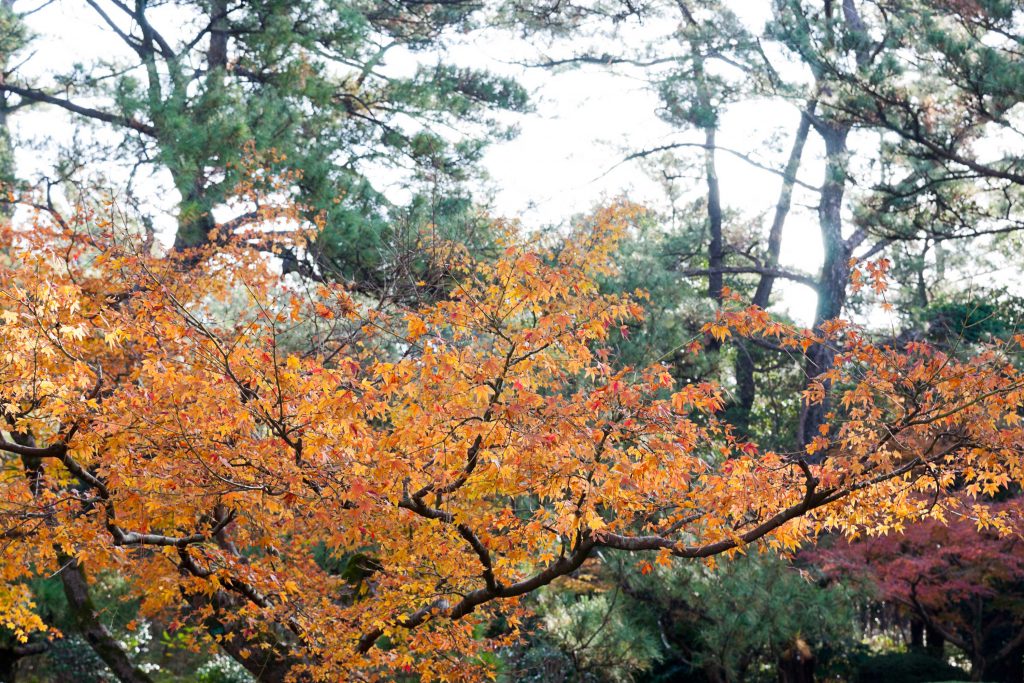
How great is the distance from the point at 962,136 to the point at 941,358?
575 cm

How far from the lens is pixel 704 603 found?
9625 mm

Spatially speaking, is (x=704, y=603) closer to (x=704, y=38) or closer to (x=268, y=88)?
(x=268, y=88)

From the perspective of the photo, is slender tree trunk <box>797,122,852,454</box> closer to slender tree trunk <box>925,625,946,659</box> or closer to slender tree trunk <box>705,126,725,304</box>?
slender tree trunk <box>705,126,725,304</box>

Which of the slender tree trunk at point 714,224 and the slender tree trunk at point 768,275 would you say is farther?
the slender tree trunk at point 714,224

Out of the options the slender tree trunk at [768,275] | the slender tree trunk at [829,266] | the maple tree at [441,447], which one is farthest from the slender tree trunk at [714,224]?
the maple tree at [441,447]

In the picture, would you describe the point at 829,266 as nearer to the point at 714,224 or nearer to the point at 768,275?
the point at 768,275

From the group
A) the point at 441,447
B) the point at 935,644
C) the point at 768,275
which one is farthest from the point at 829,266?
the point at 441,447

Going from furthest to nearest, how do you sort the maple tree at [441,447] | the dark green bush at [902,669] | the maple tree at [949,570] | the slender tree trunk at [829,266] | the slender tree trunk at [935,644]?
the slender tree trunk at [829,266], the slender tree trunk at [935,644], the dark green bush at [902,669], the maple tree at [949,570], the maple tree at [441,447]

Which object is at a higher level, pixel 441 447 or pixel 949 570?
pixel 949 570

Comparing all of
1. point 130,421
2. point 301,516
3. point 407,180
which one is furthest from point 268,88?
point 130,421

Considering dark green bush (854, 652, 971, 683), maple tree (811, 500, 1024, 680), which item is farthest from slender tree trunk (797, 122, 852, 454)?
dark green bush (854, 652, 971, 683)

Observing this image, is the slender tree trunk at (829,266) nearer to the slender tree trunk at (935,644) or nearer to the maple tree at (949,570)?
the maple tree at (949,570)

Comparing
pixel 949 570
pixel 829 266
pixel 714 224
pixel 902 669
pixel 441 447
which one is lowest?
pixel 441 447

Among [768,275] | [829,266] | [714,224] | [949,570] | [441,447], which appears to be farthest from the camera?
[714,224]
